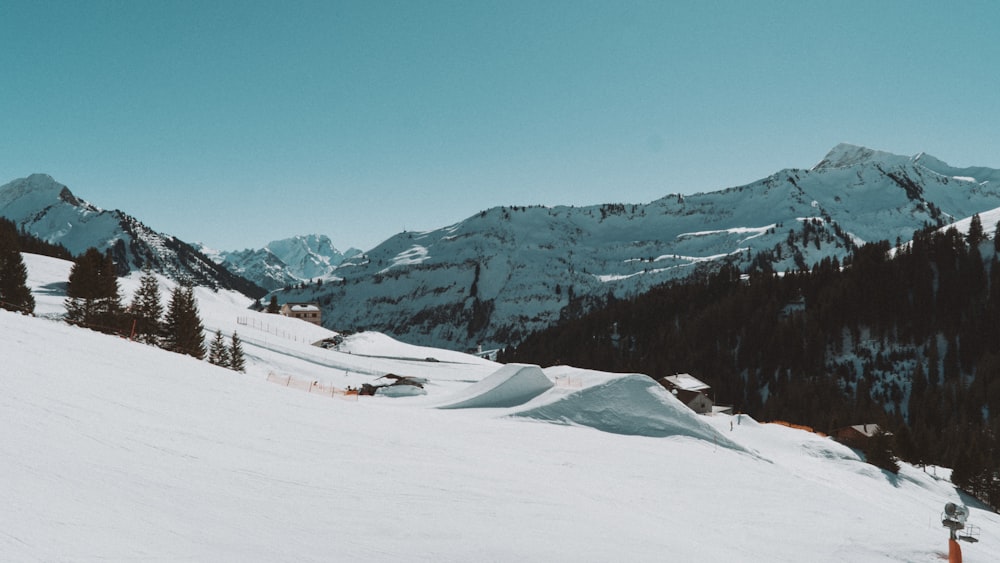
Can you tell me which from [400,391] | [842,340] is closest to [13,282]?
[400,391]

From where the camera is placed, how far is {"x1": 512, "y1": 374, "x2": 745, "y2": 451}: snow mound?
104 ft

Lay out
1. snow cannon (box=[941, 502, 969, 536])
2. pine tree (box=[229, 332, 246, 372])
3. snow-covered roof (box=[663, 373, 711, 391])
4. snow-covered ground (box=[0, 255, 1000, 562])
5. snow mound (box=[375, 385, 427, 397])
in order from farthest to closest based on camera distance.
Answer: snow-covered roof (box=[663, 373, 711, 391]) < snow mound (box=[375, 385, 427, 397]) < pine tree (box=[229, 332, 246, 372]) < snow cannon (box=[941, 502, 969, 536]) < snow-covered ground (box=[0, 255, 1000, 562])

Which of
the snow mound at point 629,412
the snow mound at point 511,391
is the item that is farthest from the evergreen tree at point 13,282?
the snow mound at point 629,412

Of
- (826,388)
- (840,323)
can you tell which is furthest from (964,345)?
(826,388)

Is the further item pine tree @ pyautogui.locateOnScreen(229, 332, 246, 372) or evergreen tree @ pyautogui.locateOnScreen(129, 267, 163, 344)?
evergreen tree @ pyautogui.locateOnScreen(129, 267, 163, 344)

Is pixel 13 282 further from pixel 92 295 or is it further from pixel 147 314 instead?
pixel 147 314

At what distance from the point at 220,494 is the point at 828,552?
60.4ft

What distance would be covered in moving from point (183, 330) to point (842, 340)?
14536 centimetres

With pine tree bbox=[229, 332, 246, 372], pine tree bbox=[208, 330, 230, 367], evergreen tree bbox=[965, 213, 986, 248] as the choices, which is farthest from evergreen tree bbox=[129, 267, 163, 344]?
evergreen tree bbox=[965, 213, 986, 248]

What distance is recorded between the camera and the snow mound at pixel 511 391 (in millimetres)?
36312

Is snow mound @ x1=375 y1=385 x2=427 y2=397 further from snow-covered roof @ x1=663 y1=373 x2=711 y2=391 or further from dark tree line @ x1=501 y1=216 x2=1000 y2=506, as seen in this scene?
dark tree line @ x1=501 y1=216 x2=1000 y2=506

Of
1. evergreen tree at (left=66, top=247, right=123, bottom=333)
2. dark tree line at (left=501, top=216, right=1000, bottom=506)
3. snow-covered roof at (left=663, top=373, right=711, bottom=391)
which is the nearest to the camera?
evergreen tree at (left=66, top=247, right=123, bottom=333)

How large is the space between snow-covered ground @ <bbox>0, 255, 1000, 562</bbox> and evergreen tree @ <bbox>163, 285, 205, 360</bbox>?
26.1 meters

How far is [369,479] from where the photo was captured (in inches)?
598
